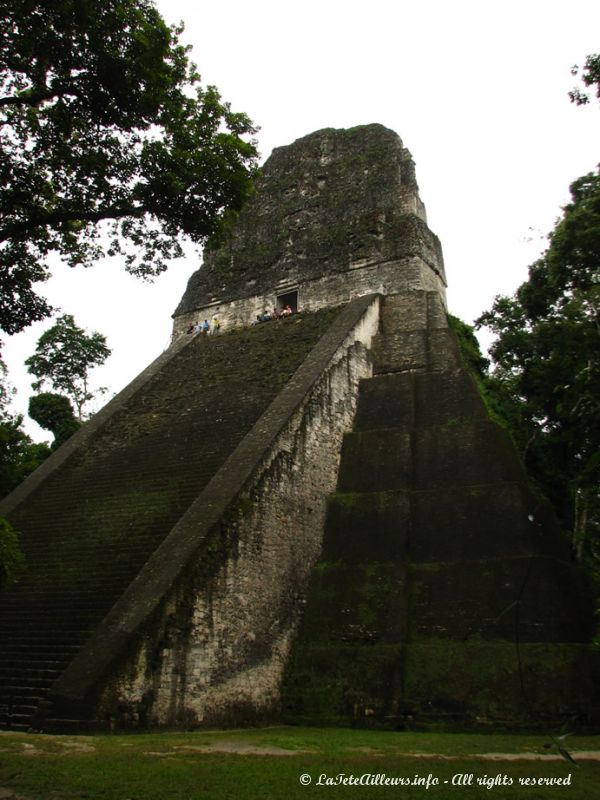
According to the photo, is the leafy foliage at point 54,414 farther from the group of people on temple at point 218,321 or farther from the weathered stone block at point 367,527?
the weathered stone block at point 367,527

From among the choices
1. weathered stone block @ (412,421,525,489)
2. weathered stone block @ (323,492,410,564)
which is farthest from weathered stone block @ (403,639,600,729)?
weathered stone block @ (412,421,525,489)

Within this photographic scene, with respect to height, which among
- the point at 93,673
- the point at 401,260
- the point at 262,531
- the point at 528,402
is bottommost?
the point at 93,673

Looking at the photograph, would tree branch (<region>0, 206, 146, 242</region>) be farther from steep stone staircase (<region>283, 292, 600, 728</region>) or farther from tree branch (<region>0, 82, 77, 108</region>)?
steep stone staircase (<region>283, 292, 600, 728</region>)

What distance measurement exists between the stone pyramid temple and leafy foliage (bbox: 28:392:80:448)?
6.04 m

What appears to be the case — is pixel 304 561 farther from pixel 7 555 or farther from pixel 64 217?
pixel 64 217

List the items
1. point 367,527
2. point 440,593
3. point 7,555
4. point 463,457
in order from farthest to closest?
point 463,457 < point 367,527 < point 440,593 < point 7,555

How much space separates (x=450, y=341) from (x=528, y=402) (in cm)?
214

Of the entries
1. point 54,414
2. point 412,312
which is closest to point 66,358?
point 54,414

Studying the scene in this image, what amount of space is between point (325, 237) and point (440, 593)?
1202 centimetres

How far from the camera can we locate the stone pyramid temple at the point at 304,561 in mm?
7652

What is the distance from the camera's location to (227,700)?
318 inches

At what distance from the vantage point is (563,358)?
33.7 feet

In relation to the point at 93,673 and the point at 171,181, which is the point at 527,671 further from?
the point at 171,181

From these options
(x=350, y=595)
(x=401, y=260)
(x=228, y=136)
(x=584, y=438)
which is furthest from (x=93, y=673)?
(x=401, y=260)
